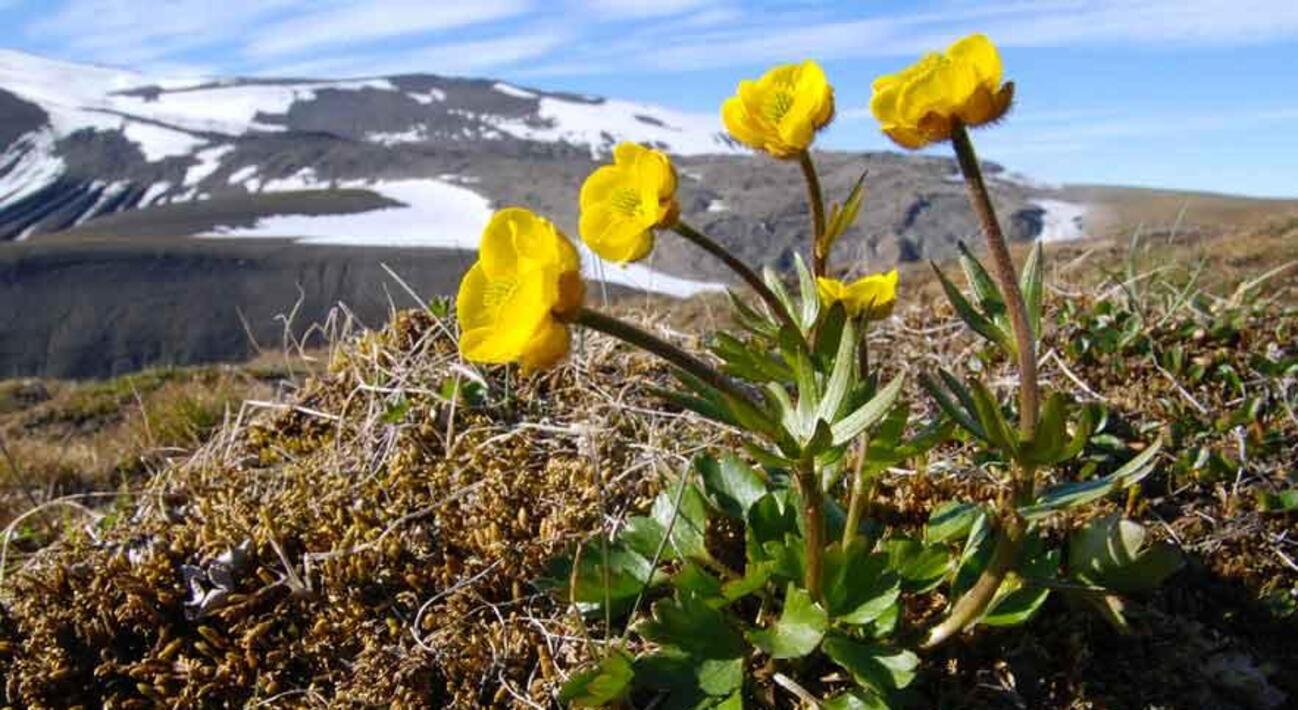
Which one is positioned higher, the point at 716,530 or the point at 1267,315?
the point at 1267,315

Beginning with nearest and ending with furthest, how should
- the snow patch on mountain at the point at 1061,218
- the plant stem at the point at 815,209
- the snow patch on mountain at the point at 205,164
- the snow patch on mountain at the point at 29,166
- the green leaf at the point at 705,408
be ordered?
1. the green leaf at the point at 705,408
2. the plant stem at the point at 815,209
3. the snow patch on mountain at the point at 1061,218
4. the snow patch on mountain at the point at 29,166
5. the snow patch on mountain at the point at 205,164

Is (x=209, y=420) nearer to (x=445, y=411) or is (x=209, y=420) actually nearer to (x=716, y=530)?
(x=445, y=411)

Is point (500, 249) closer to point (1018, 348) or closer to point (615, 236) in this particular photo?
point (615, 236)

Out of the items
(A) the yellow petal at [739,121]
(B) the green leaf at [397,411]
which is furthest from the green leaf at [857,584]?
(B) the green leaf at [397,411]

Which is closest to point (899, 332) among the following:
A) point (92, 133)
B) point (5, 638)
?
point (5, 638)

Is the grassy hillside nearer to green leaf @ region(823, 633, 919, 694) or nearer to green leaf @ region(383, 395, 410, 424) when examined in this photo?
green leaf @ region(383, 395, 410, 424)

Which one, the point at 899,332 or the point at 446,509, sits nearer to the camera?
the point at 446,509

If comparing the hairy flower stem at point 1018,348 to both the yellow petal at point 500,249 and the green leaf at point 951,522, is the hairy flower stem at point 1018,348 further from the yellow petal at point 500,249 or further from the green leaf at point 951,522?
the yellow petal at point 500,249
